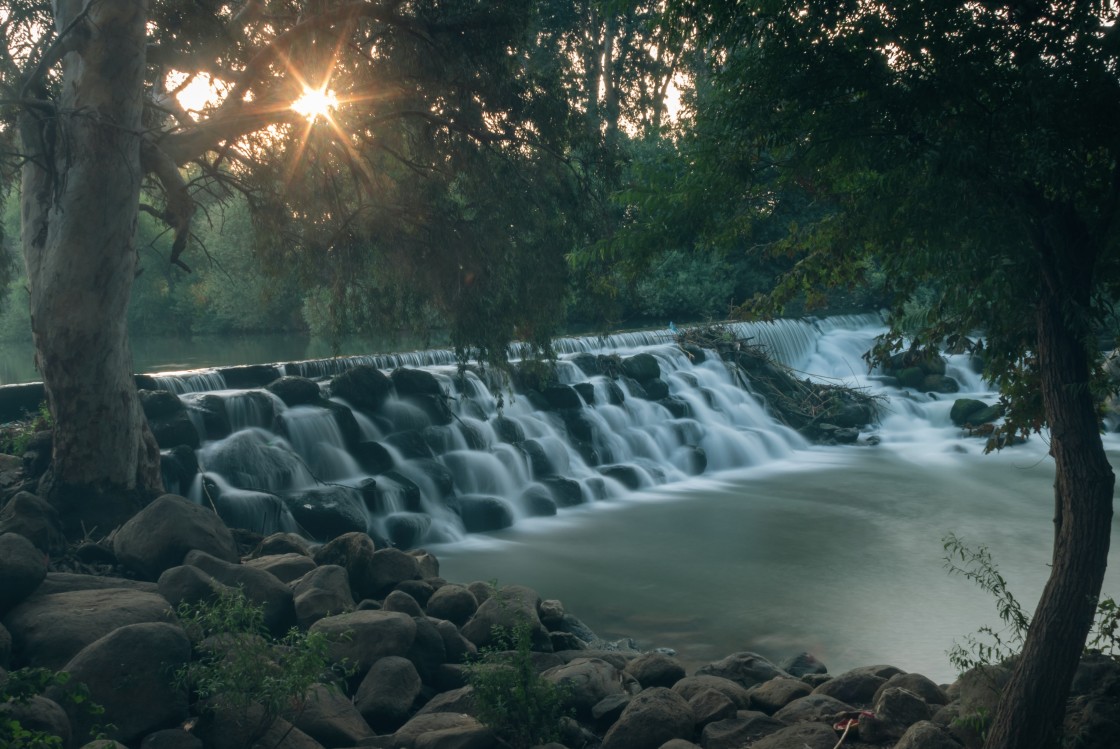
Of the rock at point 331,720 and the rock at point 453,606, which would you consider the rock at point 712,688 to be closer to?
the rock at point 453,606

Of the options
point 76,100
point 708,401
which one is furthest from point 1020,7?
point 708,401

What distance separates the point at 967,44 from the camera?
5469 mm

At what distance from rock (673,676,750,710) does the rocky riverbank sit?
19mm

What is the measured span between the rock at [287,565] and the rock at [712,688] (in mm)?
3605

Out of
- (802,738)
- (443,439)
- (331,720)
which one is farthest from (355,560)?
(443,439)

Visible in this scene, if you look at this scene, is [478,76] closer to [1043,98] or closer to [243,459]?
[243,459]

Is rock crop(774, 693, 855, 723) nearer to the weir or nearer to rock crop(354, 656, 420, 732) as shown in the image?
rock crop(354, 656, 420, 732)

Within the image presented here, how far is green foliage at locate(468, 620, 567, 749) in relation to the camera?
6516 millimetres

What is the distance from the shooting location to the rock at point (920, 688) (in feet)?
23.8

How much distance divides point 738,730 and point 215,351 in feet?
97.1

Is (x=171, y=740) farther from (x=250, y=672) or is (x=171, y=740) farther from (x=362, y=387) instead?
(x=362, y=387)

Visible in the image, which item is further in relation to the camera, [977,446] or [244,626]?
[977,446]

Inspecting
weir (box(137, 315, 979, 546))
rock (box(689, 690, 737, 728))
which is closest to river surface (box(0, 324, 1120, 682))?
weir (box(137, 315, 979, 546))

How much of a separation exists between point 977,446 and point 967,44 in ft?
59.5
